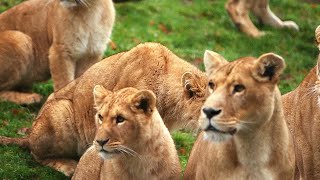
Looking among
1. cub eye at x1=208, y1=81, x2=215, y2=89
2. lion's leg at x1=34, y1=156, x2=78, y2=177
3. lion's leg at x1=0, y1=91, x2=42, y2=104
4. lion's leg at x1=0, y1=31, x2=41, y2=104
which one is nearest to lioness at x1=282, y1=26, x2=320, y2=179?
cub eye at x1=208, y1=81, x2=215, y2=89

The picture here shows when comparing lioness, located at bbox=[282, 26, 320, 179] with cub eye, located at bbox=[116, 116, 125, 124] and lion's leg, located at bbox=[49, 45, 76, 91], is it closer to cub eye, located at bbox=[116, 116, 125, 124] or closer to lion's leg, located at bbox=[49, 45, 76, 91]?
cub eye, located at bbox=[116, 116, 125, 124]

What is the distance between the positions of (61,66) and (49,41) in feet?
1.94

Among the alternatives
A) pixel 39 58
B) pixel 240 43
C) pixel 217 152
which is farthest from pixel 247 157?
pixel 240 43

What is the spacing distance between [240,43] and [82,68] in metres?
3.75

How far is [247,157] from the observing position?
19.5 ft

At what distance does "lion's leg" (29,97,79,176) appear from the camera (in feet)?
28.7

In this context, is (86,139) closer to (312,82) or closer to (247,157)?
(312,82)

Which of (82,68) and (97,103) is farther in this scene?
(82,68)

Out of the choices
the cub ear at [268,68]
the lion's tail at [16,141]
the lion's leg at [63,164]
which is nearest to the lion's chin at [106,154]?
the cub ear at [268,68]

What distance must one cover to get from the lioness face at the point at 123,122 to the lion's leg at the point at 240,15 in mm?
7089

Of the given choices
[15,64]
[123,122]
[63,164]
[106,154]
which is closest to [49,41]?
[15,64]

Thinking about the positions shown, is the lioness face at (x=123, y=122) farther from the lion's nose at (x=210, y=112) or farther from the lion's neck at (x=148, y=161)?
the lion's nose at (x=210, y=112)

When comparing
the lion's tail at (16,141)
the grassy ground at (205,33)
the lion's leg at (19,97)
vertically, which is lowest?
the lion's leg at (19,97)

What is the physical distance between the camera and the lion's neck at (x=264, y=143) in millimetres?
5863
